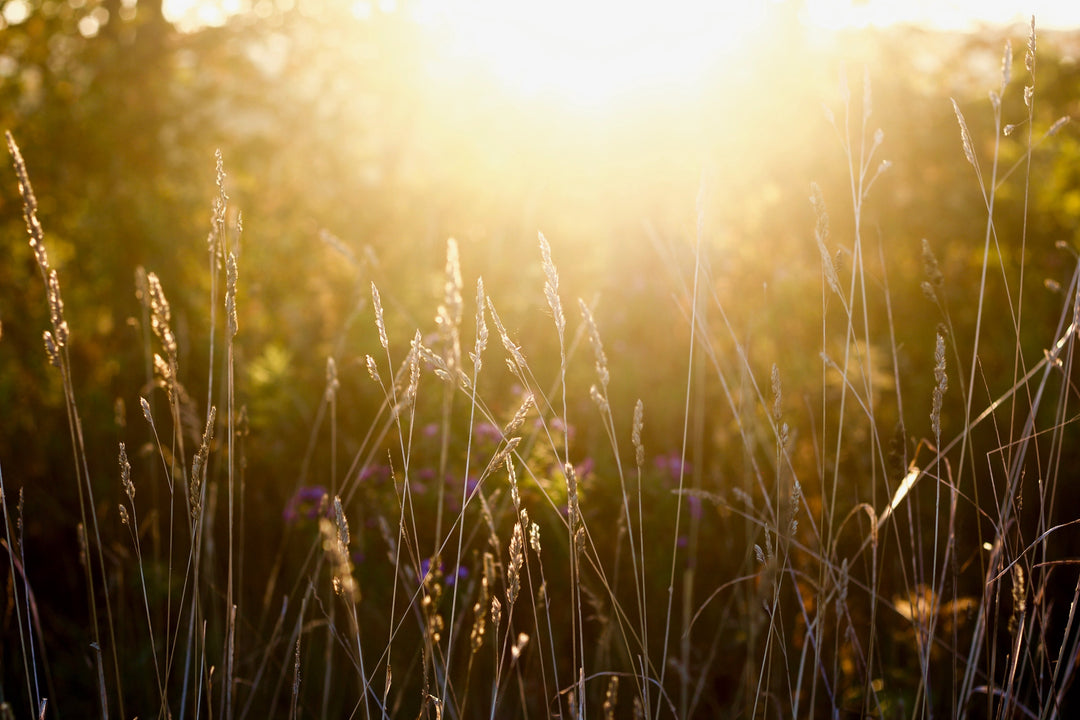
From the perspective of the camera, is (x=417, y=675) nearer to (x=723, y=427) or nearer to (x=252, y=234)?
(x=723, y=427)

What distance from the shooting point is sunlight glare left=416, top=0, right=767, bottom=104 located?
548cm

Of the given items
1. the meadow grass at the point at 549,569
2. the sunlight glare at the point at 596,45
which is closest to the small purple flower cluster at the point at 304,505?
the meadow grass at the point at 549,569

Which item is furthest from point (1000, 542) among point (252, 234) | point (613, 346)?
point (252, 234)

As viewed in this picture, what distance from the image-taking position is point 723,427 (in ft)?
11.9

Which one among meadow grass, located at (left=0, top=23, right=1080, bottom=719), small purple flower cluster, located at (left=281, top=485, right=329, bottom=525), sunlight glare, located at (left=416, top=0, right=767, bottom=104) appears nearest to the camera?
meadow grass, located at (left=0, top=23, right=1080, bottom=719)

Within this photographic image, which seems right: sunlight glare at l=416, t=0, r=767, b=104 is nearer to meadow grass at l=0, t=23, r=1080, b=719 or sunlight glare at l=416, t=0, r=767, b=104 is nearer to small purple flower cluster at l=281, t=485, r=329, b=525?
meadow grass at l=0, t=23, r=1080, b=719

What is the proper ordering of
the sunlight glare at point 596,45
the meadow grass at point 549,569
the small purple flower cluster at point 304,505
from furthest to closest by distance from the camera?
the sunlight glare at point 596,45
the small purple flower cluster at point 304,505
the meadow grass at point 549,569

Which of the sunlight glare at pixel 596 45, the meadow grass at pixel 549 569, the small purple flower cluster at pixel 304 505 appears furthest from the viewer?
the sunlight glare at pixel 596 45

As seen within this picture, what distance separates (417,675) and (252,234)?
Result: 3.51m

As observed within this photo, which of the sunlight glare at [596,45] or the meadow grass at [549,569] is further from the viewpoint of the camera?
the sunlight glare at [596,45]

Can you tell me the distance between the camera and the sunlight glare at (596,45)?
5.48m

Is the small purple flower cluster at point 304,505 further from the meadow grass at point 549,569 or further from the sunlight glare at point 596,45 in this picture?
the sunlight glare at point 596,45

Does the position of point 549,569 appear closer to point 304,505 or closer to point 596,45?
point 304,505

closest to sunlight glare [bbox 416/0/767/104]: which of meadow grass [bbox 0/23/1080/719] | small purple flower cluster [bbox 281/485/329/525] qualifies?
meadow grass [bbox 0/23/1080/719]
